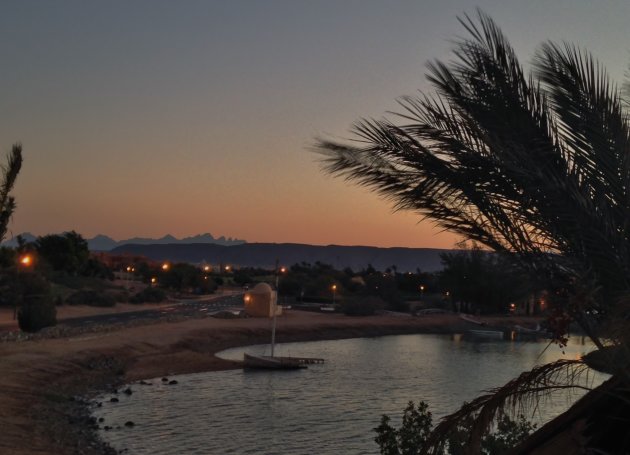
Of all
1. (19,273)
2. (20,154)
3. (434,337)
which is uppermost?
(20,154)

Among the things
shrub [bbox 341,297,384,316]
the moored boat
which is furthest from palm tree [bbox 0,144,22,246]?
shrub [bbox 341,297,384,316]

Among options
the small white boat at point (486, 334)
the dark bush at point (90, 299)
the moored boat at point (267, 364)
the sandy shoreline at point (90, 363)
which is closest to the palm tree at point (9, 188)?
the sandy shoreline at point (90, 363)

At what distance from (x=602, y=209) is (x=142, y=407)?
2284 cm

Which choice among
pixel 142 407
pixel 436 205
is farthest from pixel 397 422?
pixel 436 205

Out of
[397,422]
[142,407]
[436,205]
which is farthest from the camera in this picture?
[142,407]

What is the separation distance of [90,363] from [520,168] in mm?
31116

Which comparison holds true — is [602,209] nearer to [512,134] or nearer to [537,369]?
[512,134]

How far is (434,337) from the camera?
63.6 m

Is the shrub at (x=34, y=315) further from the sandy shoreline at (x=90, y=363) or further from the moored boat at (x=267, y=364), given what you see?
the moored boat at (x=267, y=364)

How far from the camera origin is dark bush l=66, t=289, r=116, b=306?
6088 centimetres

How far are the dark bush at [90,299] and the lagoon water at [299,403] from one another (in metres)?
22.2

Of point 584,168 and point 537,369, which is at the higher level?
point 584,168

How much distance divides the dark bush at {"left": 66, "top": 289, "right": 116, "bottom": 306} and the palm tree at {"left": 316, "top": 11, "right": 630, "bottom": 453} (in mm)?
59003

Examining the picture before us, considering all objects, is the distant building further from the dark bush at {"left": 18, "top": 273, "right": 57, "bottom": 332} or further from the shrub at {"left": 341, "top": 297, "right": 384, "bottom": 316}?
the dark bush at {"left": 18, "top": 273, "right": 57, "bottom": 332}
